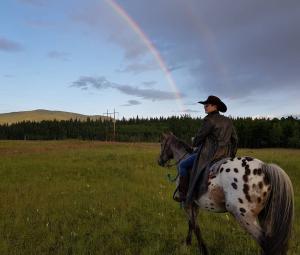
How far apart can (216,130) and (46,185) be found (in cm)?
1258

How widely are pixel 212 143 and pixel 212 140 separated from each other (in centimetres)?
8

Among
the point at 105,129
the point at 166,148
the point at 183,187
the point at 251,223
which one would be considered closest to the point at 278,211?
the point at 251,223

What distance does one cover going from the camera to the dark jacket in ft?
26.5

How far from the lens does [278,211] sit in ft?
23.2

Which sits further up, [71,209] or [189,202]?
[189,202]

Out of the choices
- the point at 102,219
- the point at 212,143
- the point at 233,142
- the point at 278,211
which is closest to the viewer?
the point at 278,211

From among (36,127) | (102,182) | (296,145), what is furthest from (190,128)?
(102,182)

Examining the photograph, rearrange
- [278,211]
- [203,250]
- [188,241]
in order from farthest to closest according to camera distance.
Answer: [188,241]
[203,250]
[278,211]

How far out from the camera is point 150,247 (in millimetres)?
8672

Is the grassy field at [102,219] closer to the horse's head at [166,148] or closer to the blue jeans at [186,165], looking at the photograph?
the blue jeans at [186,165]

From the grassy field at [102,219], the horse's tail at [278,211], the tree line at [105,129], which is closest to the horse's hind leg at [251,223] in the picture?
the horse's tail at [278,211]

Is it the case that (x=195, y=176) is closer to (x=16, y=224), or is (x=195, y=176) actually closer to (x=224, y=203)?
(x=224, y=203)

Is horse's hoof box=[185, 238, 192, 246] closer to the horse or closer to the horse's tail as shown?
the horse

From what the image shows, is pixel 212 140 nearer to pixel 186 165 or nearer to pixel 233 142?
pixel 233 142
